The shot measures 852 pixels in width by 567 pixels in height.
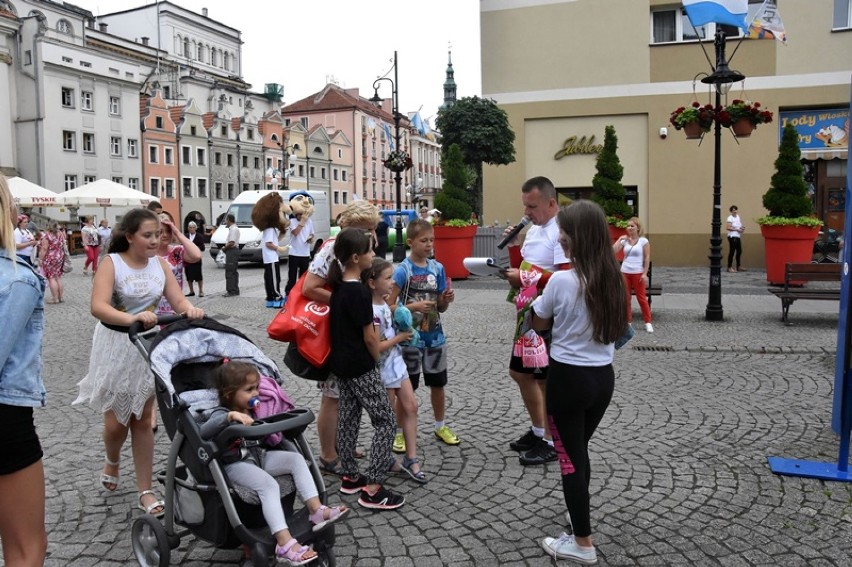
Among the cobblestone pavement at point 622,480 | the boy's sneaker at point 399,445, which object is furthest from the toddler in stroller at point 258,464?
the boy's sneaker at point 399,445

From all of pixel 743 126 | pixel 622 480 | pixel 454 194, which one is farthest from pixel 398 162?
pixel 622 480

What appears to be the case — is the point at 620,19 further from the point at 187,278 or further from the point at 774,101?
the point at 187,278

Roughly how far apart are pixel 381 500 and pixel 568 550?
1165 mm

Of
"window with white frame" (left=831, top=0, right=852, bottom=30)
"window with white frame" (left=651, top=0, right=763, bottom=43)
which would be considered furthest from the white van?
"window with white frame" (left=831, top=0, right=852, bottom=30)

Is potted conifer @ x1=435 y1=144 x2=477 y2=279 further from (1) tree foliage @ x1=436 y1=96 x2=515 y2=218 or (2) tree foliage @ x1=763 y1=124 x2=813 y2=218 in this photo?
(2) tree foliage @ x1=763 y1=124 x2=813 y2=218

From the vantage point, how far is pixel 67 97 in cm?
5022

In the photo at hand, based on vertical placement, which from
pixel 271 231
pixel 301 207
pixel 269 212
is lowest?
pixel 271 231

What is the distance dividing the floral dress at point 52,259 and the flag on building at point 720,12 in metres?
13.1

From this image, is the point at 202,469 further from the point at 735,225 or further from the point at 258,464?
the point at 735,225

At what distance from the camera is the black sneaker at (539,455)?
4.90 metres

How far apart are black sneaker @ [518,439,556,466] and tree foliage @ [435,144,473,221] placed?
477 inches

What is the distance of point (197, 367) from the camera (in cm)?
374

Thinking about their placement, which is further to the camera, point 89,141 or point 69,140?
point 89,141

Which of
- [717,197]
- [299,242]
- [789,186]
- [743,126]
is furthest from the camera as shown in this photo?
[789,186]
